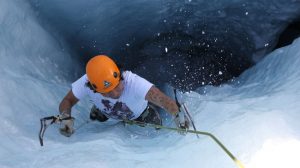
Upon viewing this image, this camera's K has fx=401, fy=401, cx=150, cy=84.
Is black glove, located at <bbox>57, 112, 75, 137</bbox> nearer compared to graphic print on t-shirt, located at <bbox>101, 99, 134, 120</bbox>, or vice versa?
black glove, located at <bbox>57, 112, 75, 137</bbox>

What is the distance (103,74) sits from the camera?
9.87 feet

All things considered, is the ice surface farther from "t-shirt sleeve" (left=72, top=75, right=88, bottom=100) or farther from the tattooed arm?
"t-shirt sleeve" (left=72, top=75, right=88, bottom=100)

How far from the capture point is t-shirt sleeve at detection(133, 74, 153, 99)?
3.12m

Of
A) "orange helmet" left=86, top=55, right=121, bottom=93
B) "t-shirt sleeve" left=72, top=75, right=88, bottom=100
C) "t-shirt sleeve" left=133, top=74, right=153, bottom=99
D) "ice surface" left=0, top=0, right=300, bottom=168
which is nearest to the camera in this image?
"ice surface" left=0, top=0, right=300, bottom=168

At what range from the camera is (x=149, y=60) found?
6.67 m

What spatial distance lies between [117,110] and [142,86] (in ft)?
1.42

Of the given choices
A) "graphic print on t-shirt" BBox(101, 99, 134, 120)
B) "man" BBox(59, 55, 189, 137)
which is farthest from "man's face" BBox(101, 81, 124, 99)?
"graphic print on t-shirt" BBox(101, 99, 134, 120)

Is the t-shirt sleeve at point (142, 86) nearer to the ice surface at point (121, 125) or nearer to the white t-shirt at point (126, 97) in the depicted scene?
the white t-shirt at point (126, 97)

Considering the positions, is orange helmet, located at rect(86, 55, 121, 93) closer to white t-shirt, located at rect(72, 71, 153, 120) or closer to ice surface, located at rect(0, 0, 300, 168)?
white t-shirt, located at rect(72, 71, 153, 120)

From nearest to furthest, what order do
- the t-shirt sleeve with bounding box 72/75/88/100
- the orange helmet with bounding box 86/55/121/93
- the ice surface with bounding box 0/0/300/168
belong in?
the ice surface with bounding box 0/0/300/168
the orange helmet with bounding box 86/55/121/93
the t-shirt sleeve with bounding box 72/75/88/100

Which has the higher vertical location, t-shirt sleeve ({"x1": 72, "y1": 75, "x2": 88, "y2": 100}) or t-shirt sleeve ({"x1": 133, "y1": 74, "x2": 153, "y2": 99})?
t-shirt sleeve ({"x1": 72, "y1": 75, "x2": 88, "y2": 100})

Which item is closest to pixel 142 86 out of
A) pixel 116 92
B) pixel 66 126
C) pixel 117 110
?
pixel 116 92

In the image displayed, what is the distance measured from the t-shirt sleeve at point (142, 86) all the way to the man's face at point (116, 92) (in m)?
0.12

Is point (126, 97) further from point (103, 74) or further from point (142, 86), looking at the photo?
point (103, 74)
